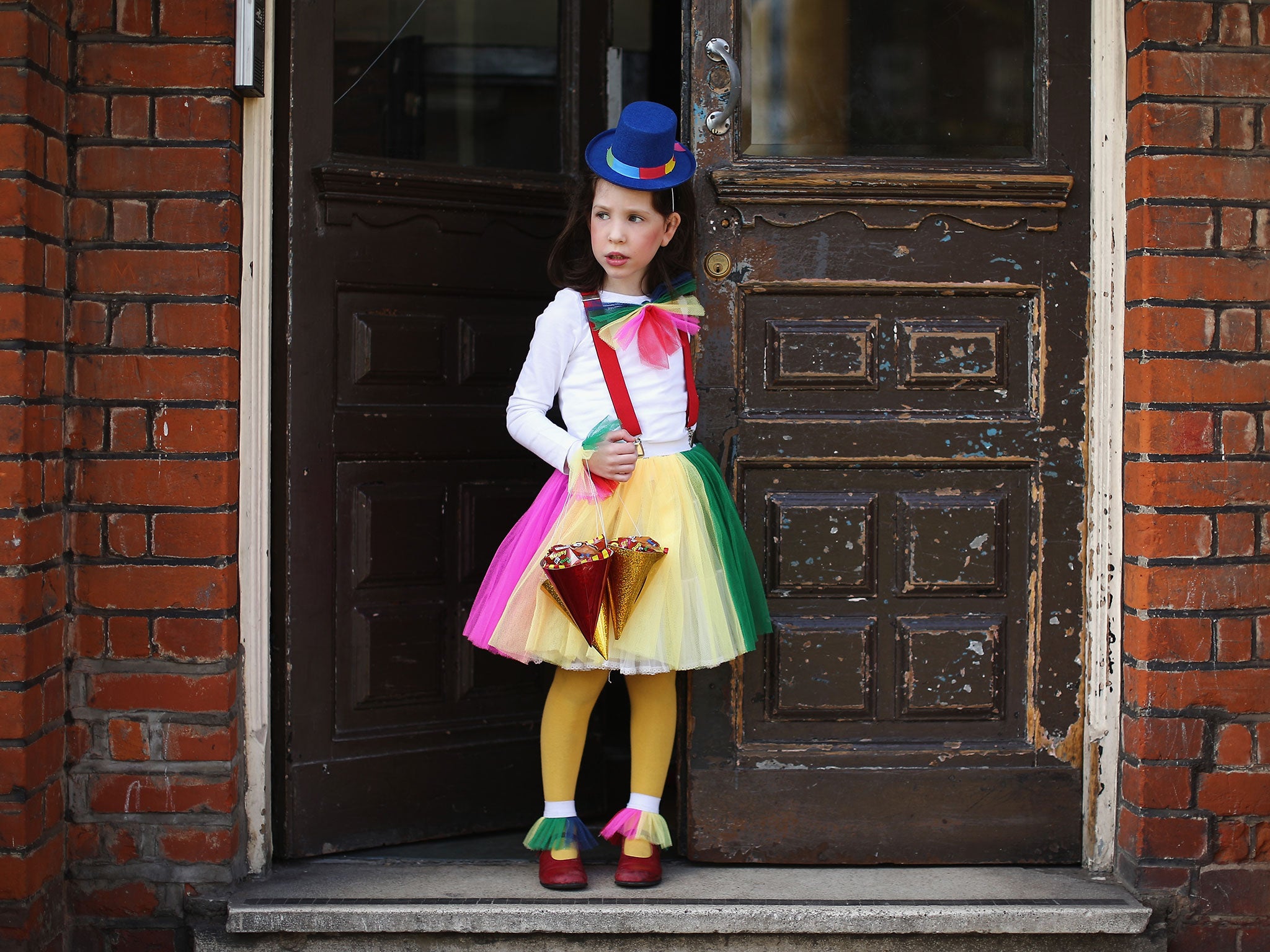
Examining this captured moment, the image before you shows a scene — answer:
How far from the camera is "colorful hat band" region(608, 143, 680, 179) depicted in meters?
2.53

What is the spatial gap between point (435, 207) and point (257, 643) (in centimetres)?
123

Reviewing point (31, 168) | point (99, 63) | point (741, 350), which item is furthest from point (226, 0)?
point (741, 350)

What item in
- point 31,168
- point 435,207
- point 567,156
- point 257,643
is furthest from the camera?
point 567,156

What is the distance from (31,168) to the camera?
7.77 ft

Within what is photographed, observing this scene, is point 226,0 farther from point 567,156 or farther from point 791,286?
point 791,286

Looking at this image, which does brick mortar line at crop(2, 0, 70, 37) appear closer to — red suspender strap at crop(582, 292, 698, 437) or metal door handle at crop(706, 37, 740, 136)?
red suspender strap at crop(582, 292, 698, 437)

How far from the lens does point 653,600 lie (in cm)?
249

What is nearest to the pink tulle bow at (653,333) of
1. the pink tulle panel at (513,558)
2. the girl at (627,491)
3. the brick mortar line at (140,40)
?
the girl at (627,491)

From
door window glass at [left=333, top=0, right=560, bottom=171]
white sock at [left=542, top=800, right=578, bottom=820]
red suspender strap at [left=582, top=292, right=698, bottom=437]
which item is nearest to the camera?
red suspender strap at [left=582, top=292, right=698, bottom=437]

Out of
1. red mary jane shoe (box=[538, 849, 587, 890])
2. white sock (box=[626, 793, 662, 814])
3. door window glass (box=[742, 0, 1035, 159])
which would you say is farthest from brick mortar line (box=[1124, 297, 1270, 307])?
red mary jane shoe (box=[538, 849, 587, 890])

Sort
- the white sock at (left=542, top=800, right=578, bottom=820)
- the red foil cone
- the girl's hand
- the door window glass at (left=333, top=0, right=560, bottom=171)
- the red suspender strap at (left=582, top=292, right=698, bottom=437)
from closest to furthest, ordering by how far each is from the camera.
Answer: the red foil cone < the girl's hand < the red suspender strap at (left=582, top=292, right=698, bottom=437) < the white sock at (left=542, top=800, right=578, bottom=820) < the door window glass at (left=333, top=0, right=560, bottom=171)

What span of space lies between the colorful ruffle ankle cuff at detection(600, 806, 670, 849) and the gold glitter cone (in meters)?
0.47

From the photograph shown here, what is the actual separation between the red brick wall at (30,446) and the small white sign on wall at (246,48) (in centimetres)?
37

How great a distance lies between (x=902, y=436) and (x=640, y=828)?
1.13 metres
